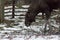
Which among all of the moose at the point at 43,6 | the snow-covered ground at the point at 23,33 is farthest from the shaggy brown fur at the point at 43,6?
the snow-covered ground at the point at 23,33

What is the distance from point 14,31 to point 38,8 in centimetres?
92

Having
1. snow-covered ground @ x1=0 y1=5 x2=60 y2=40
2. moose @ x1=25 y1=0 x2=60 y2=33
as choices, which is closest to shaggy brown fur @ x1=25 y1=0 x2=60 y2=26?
moose @ x1=25 y1=0 x2=60 y2=33

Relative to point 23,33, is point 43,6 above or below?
above

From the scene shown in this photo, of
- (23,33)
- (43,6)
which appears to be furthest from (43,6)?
(23,33)

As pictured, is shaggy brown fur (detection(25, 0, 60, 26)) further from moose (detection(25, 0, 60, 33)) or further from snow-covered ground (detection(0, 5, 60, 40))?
snow-covered ground (detection(0, 5, 60, 40))

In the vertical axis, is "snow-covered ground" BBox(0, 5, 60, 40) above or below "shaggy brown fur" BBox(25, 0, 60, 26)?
below

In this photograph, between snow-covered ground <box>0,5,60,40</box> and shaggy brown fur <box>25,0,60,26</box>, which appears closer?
shaggy brown fur <box>25,0,60,26</box>

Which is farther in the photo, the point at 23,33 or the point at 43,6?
the point at 23,33

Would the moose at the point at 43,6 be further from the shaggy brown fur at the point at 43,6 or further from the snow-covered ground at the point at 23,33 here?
the snow-covered ground at the point at 23,33

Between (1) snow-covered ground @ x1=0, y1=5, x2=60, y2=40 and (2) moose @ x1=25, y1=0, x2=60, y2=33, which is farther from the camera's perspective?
(1) snow-covered ground @ x1=0, y1=5, x2=60, y2=40

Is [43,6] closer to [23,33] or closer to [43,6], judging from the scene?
[43,6]

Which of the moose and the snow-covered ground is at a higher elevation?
the moose

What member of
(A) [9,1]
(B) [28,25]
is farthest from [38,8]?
(A) [9,1]

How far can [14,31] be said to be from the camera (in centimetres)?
561
